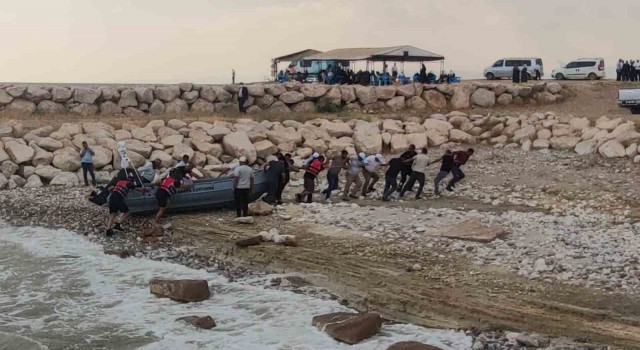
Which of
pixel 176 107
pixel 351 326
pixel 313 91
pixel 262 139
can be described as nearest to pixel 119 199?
pixel 351 326

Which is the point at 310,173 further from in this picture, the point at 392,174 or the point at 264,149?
the point at 264,149

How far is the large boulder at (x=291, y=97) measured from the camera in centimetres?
→ 3077

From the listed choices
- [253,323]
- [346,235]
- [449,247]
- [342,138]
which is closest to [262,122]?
[342,138]

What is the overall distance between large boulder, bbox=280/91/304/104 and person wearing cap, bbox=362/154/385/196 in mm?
12147

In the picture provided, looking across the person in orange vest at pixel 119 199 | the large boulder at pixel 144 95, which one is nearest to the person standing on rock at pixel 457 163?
the person in orange vest at pixel 119 199

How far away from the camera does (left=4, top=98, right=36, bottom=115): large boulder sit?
28.1m

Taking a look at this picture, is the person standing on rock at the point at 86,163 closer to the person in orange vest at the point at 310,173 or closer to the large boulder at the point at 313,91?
the person in orange vest at the point at 310,173

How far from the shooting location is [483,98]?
1219 inches

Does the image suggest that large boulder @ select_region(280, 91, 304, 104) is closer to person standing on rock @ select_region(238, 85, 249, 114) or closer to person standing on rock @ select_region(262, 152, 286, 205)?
person standing on rock @ select_region(238, 85, 249, 114)

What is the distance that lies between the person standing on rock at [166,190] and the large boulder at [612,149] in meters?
13.2

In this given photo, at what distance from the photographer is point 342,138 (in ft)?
84.7

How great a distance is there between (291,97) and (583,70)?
1615cm

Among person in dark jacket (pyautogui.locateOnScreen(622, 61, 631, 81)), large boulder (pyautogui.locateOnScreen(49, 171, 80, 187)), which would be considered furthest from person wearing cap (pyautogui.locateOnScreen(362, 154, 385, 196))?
person in dark jacket (pyautogui.locateOnScreen(622, 61, 631, 81))

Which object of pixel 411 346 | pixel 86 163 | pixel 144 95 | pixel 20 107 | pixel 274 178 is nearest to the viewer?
pixel 411 346
